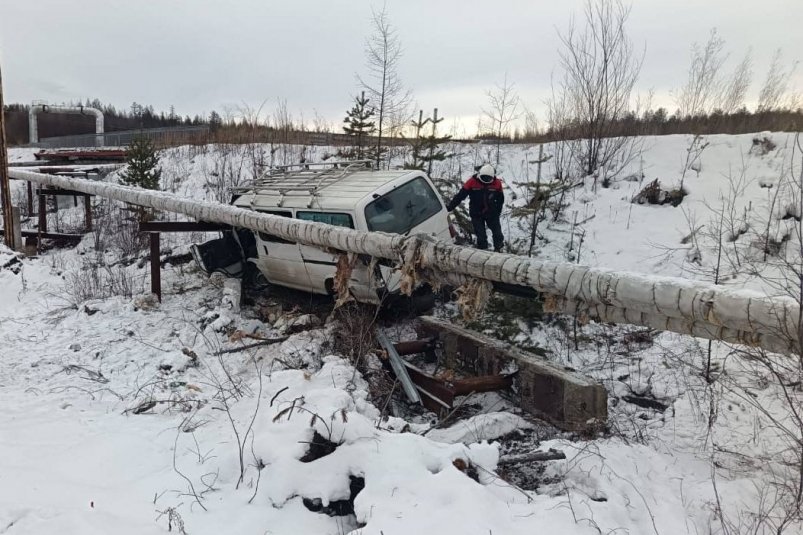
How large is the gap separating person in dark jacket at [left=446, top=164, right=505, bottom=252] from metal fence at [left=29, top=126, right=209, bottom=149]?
17672mm

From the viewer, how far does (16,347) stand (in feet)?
22.0

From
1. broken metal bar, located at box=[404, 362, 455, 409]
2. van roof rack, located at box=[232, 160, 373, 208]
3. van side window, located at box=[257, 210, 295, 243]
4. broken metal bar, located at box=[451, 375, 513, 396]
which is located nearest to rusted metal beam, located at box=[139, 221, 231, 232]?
van roof rack, located at box=[232, 160, 373, 208]

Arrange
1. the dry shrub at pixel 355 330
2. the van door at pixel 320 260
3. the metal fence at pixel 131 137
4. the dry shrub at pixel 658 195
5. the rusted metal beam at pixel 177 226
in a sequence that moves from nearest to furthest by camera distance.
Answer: the dry shrub at pixel 355 330, the van door at pixel 320 260, the rusted metal beam at pixel 177 226, the dry shrub at pixel 658 195, the metal fence at pixel 131 137

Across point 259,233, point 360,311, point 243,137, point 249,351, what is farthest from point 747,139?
point 243,137

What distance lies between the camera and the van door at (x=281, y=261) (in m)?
8.00

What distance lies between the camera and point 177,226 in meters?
8.59

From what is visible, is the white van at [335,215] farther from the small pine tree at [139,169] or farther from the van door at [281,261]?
the small pine tree at [139,169]

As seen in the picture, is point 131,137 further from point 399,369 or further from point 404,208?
point 399,369

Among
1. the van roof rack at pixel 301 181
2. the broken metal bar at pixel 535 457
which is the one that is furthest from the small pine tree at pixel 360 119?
the broken metal bar at pixel 535 457

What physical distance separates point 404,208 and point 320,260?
1470 mm

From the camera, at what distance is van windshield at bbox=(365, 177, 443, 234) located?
281 inches

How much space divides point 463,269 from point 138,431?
129 inches

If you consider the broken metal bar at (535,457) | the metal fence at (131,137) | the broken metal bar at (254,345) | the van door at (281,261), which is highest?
the metal fence at (131,137)

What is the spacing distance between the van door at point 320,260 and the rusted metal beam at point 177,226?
222 centimetres
